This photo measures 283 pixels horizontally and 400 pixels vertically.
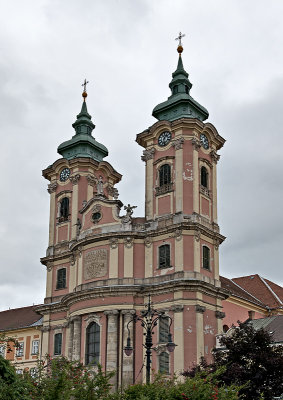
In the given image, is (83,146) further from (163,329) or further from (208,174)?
(163,329)

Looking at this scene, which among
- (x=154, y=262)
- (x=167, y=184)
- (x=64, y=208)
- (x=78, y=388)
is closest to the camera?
(x=78, y=388)

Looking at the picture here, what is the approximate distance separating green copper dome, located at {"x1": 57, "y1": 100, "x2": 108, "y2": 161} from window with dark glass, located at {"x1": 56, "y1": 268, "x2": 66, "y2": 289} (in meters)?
9.21

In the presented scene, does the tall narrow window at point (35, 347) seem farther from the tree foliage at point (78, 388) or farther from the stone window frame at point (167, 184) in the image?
the tree foliage at point (78, 388)

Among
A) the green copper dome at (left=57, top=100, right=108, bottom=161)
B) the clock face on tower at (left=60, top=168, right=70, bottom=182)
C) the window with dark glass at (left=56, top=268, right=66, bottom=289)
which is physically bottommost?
the window with dark glass at (left=56, top=268, right=66, bottom=289)

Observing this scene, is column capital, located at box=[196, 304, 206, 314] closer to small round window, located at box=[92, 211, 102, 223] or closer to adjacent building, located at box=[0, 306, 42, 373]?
small round window, located at box=[92, 211, 102, 223]

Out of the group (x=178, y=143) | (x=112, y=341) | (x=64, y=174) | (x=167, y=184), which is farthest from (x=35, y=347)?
(x=178, y=143)

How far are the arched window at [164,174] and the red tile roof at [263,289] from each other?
57.6ft

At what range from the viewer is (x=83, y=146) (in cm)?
5169

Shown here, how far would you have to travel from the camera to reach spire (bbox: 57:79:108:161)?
5147 cm

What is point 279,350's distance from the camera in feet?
100

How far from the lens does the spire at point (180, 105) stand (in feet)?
148

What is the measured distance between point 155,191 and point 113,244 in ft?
15.4

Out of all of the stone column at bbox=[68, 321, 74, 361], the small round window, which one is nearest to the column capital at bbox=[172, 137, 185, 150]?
the small round window

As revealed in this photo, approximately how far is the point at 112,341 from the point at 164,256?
20.8ft
